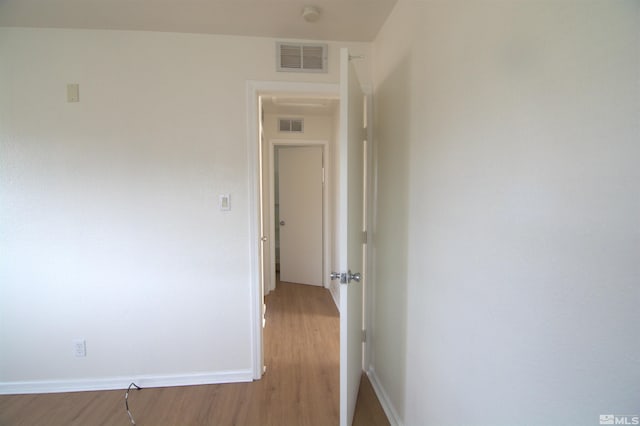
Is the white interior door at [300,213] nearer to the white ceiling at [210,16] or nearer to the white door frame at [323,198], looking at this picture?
the white door frame at [323,198]

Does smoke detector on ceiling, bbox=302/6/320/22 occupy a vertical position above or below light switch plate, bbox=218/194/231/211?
above

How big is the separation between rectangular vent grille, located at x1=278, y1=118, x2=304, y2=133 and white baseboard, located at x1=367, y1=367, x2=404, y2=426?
2.86 metres

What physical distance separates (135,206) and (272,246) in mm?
2045

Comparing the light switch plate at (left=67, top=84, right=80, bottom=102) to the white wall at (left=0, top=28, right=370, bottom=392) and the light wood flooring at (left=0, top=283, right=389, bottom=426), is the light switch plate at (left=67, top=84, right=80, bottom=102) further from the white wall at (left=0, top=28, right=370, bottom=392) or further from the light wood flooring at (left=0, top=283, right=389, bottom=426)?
the light wood flooring at (left=0, top=283, right=389, bottom=426)

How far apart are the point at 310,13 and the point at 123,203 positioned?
5.63 feet

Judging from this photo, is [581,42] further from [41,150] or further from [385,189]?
[41,150]

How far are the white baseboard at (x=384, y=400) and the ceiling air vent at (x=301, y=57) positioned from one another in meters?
2.20

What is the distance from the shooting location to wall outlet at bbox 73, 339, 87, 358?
6.28 ft

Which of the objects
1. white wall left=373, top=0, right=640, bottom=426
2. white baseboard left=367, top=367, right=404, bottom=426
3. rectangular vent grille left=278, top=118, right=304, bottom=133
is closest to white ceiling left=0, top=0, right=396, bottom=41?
white wall left=373, top=0, right=640, bottom=426

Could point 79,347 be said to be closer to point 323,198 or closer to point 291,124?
point 323,198

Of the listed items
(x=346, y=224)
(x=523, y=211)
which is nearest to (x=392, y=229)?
(x=346, y=224)

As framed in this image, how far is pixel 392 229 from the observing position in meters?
1.65

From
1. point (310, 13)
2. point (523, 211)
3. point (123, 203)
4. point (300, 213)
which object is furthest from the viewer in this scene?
point (300, 213)

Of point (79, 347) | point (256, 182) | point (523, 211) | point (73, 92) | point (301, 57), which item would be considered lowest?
point (79, 347)
